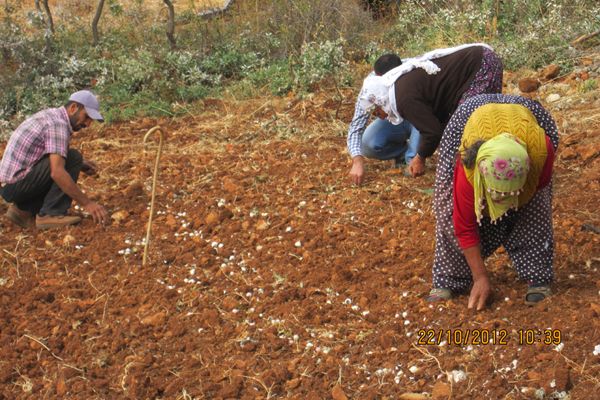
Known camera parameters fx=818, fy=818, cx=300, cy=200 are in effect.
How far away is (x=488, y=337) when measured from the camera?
3408 millimetres

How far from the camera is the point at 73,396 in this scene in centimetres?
360

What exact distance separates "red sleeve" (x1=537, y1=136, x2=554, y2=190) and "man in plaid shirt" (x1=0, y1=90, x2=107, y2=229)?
2.75m

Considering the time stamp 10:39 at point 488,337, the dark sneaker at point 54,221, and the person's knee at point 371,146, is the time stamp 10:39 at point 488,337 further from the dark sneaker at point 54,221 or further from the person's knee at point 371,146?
the dark sneaker at point 54,221

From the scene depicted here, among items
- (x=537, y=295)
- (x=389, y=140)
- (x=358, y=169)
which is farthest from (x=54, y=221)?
(x=537, y=295)

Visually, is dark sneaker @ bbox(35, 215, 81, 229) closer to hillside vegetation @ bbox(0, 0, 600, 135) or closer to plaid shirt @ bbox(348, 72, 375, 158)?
plaid shirt @ bbox(348, 72, 375, 158)

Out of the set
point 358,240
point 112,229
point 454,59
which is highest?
point 454,59

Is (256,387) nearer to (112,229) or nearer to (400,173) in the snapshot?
(112,229)

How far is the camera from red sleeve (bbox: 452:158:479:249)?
3.27 metres

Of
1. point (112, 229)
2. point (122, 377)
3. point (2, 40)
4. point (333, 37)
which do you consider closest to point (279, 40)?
point (333, 37)

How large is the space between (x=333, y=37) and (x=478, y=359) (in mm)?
5461

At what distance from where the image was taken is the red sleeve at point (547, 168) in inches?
126

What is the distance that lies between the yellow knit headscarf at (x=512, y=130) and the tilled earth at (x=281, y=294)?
69 centimetres

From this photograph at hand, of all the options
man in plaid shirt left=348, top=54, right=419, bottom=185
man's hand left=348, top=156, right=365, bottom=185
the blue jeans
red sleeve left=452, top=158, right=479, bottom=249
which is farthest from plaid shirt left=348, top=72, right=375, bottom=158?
red sleeve left=452, top=158, right=479, bottom=249

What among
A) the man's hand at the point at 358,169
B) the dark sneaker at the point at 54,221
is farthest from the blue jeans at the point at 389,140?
the dark sneaker at the point at 54,221
